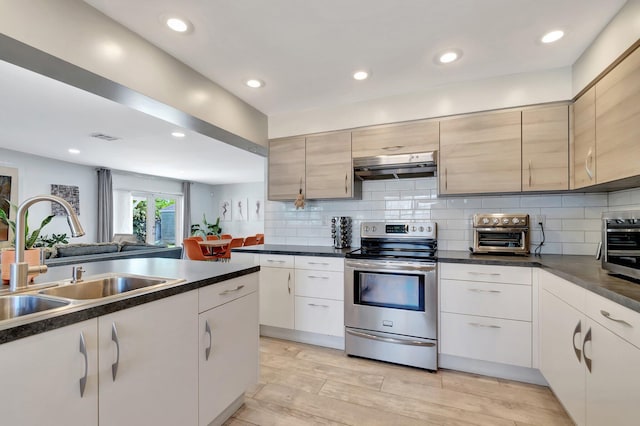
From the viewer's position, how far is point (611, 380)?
3.96 ft

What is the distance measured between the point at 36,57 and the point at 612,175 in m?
3.12

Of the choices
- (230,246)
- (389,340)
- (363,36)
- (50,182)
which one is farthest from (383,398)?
(50,182)

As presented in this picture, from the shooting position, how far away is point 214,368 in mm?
1536

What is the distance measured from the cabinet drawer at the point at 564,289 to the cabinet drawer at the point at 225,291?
5.85 ft

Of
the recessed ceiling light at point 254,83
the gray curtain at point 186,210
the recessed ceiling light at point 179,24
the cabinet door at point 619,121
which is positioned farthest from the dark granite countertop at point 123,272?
the gray curtain at point 186,210

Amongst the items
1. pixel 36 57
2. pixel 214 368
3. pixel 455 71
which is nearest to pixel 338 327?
pixel 214 368

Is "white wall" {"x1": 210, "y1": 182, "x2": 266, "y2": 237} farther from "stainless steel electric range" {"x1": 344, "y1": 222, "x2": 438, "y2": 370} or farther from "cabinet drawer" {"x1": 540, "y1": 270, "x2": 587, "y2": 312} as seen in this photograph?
"cabinet drawer" {"x1": 540, "y1": 270, "x2": 587, "y2": 312}

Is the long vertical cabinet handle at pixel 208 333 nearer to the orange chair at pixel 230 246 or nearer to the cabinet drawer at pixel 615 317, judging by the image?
the cabinet drawer at pixel 615 317

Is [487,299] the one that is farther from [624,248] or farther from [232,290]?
[232,290]

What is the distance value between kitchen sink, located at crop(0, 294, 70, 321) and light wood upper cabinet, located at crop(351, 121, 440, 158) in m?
2.41

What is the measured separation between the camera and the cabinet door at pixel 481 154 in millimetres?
2359

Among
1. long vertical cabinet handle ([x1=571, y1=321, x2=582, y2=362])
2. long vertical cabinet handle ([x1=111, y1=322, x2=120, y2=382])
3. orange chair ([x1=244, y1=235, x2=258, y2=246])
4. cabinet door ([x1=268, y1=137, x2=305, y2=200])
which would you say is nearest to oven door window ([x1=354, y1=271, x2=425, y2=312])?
long vertical cabinet handle ([x1=571, y1=321, x2=582, y2=362])

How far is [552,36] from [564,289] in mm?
1596

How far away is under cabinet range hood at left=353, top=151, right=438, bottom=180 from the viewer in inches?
101
